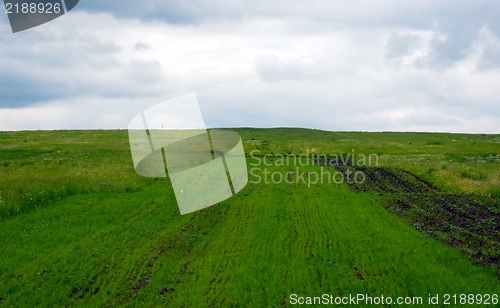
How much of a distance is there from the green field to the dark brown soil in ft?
2.36

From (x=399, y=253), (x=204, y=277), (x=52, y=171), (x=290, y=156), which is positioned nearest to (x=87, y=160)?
(x=52, y=171)

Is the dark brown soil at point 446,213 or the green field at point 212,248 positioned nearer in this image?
the green field at point 212,248

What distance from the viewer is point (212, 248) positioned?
14711 millimetres

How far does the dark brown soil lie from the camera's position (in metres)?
14.3

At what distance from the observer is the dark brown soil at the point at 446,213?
47.0 feet

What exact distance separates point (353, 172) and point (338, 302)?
80.5ft

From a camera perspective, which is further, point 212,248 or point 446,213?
point 446,213

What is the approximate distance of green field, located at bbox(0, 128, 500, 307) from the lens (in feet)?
36.4

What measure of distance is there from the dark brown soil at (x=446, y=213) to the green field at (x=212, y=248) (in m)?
0.72

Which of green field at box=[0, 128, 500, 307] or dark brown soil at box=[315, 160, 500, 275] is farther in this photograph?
dark brown soil at box=[315, 160, 500, 275]

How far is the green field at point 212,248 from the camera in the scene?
36.4ft

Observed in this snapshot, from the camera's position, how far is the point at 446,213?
19234mm

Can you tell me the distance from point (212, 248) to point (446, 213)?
12431mm

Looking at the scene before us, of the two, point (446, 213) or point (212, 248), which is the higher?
point (446, 213)
